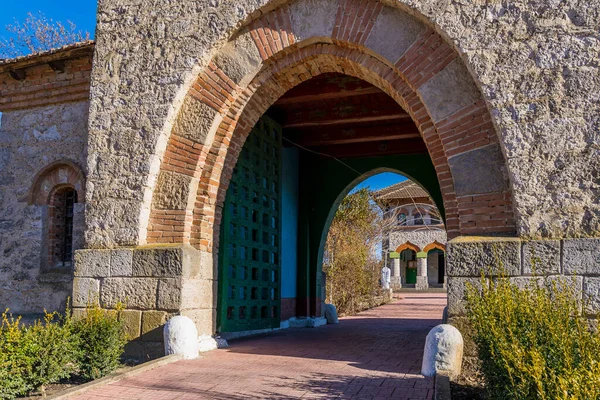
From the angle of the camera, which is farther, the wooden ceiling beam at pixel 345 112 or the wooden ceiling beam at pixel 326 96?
the wooden ceiling beam at pixel 345 112

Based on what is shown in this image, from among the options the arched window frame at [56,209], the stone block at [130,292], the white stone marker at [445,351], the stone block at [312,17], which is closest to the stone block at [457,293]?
the white stone marker at [445,351]

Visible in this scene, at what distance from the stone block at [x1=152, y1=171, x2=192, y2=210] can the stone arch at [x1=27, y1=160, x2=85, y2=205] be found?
1626 millimetres

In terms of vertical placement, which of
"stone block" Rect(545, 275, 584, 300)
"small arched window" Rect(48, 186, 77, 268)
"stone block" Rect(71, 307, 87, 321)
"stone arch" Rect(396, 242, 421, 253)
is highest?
"stone arch" Rect(396, 242, 421, 253)

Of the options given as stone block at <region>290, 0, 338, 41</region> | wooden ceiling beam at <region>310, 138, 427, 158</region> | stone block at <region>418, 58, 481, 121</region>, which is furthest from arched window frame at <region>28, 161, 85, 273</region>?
wooden ceiling beam at <region>310, 138, 427, 158</region>

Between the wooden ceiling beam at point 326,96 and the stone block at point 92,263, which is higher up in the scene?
the wooden ceiling beam at point 326,96

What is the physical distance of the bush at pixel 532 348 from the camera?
2.60 m

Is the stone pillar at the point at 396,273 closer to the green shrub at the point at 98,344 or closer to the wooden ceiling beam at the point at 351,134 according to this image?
the wooden ceiling beam at the point at 351,134

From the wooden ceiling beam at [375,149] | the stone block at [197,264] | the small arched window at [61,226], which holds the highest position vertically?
the wooden ceiling beam at [375,149]

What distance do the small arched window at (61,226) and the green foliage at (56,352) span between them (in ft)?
6.48

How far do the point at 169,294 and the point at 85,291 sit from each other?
1.04 meters

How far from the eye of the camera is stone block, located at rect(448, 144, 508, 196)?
197 inches

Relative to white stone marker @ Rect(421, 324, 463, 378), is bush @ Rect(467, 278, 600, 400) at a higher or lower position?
higher

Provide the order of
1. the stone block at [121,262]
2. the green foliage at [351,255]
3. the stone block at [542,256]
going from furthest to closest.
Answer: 1. the green foliage at [351,255]
2. the stone block at [121,262]
3. the stone block at [542,256]

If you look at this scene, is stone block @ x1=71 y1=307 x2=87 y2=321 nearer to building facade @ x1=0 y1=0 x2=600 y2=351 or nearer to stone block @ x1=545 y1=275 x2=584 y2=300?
building facade @ x1=0 y1=0 x2=600 y2=351
